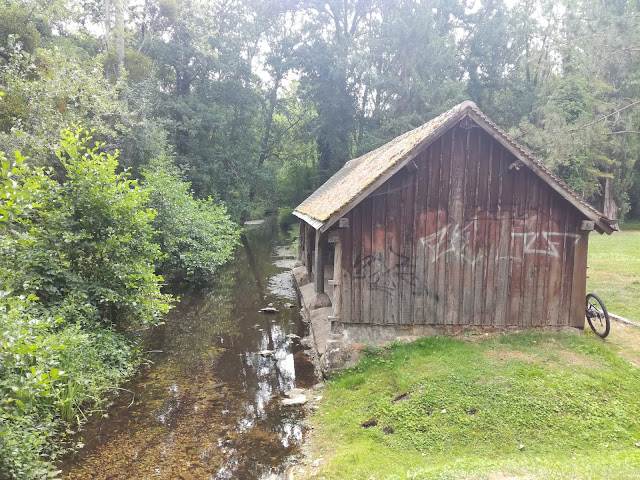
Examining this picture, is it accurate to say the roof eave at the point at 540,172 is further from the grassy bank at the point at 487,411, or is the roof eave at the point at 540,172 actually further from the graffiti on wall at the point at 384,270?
the graffiti on wall at the point at 384,270

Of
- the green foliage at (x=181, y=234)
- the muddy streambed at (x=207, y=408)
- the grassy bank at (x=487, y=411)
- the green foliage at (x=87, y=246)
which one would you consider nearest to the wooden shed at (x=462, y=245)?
the grassy bank at (x=487, y=411)

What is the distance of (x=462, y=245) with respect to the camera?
29.7ft

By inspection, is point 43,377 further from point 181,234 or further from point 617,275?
point 617,275

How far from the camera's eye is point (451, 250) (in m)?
9.05

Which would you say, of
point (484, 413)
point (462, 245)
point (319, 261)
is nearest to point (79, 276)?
point (319, 261)

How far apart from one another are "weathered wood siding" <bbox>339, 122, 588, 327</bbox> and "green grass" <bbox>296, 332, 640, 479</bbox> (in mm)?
769

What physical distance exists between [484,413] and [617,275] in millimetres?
12024

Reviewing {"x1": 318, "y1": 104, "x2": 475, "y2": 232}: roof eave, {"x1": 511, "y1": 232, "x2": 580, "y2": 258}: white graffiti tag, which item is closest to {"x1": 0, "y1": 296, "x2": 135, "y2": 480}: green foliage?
{"x1": 318, "y1": 104, "x2": 475, "y2": 232}: roof eave

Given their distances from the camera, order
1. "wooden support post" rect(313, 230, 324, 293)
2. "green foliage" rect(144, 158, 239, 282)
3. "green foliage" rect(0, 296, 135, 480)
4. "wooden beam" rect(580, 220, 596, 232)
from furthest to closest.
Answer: "green foliage" rect(144, 158, 239, 282), "wooden support post" rect(313, 230, 324, 293), "wooden beam" rect(580, 220, 596, 232), "green foliage" rect(0, 296, 135, 480)

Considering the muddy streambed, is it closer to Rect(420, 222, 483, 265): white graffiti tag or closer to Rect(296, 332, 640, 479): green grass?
Rect(296, 332, 640, 479): green grass

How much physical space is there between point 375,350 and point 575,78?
28.8 meters

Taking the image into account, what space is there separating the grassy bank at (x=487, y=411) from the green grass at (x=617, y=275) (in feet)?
8.89

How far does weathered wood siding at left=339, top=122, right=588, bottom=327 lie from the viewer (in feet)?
29.2

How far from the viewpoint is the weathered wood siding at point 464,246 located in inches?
350
